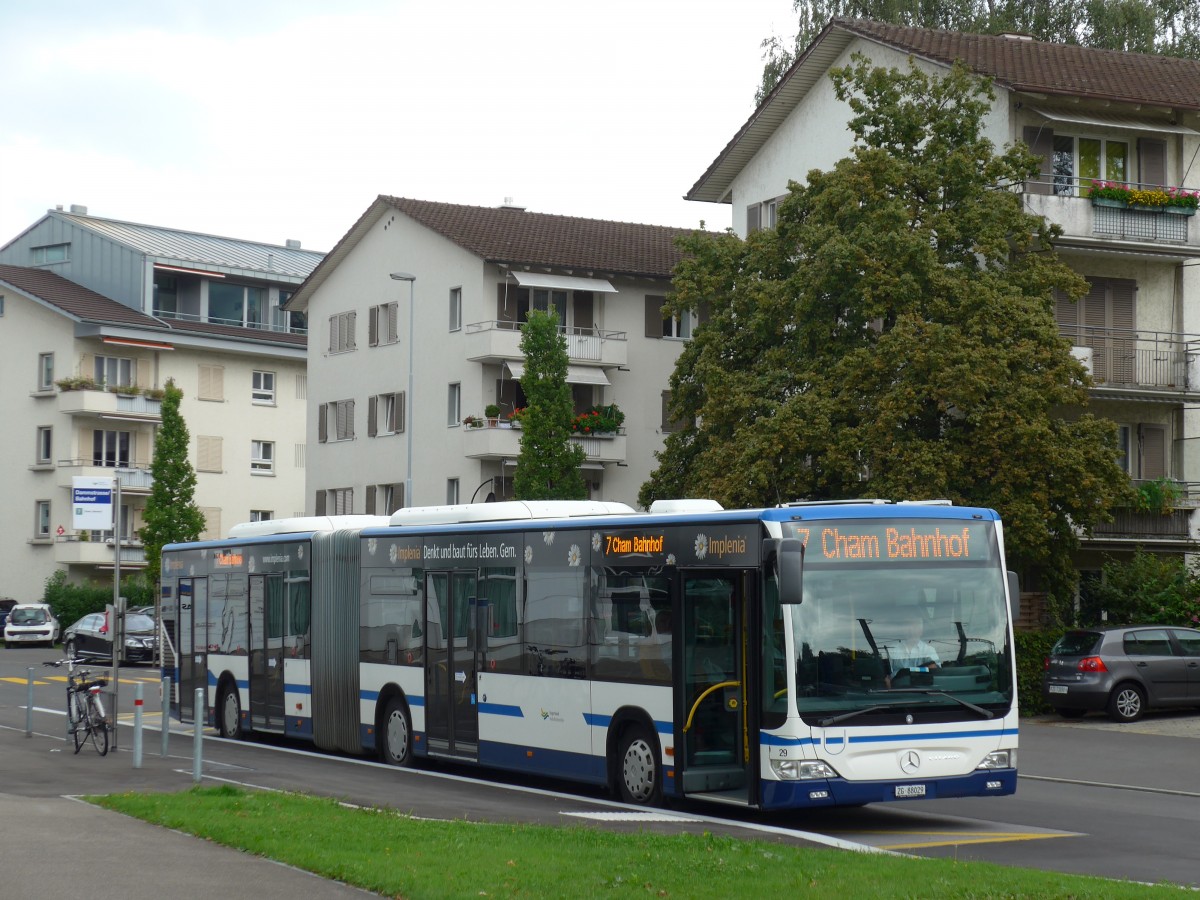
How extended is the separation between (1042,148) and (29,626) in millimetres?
41802

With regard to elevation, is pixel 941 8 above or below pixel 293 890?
above

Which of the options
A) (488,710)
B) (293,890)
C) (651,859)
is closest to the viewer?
(293,890)

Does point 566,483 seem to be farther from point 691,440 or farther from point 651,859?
point 651,859

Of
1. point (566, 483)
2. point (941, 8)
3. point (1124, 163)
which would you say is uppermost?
point (941, 8)

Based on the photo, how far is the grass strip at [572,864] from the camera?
35.1ft

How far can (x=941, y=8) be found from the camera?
5372 centimetres

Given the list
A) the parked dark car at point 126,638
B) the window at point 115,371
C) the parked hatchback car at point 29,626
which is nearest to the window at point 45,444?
the window at point 115,371

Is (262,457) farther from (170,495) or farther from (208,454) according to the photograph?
(170,495)

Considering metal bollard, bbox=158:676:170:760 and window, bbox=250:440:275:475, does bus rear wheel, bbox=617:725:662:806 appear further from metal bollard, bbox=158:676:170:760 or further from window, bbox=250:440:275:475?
window, bbox=250:440:275:475

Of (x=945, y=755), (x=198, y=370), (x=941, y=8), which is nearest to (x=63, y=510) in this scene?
(x=198, y=370)

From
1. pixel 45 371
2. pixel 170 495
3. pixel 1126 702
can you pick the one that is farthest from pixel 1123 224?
pixel 45 371

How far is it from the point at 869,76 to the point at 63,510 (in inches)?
1868

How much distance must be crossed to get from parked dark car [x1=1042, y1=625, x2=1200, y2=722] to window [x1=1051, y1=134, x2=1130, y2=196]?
1374cm

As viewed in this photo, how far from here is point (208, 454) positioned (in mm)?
79250
